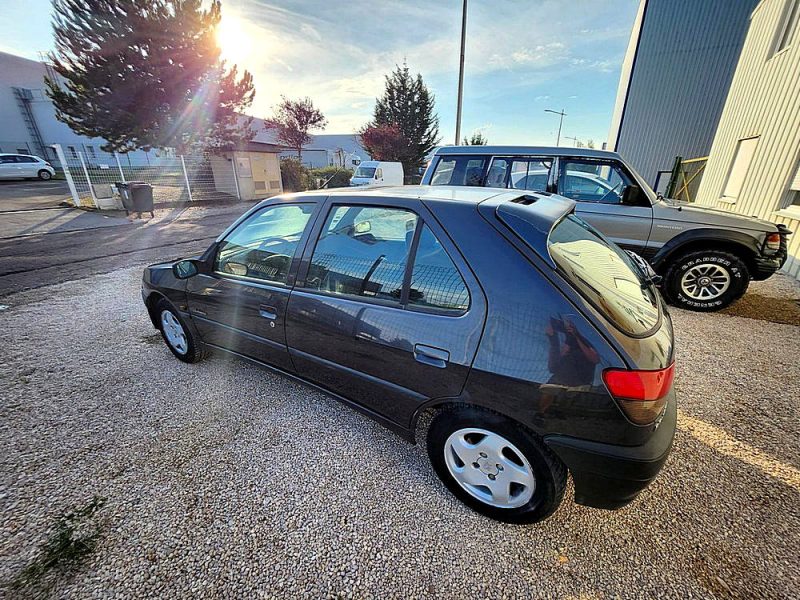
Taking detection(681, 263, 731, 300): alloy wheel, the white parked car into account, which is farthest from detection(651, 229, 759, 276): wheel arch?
the white parked car

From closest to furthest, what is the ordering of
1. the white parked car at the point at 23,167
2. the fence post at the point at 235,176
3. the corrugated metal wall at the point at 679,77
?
the corrugated metal wall at the point at 679,77
the fence post at the point at 235,176
the white parked car at the point at 23,167

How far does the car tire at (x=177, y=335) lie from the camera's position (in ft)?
9.95

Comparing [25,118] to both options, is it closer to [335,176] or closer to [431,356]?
[335,176]

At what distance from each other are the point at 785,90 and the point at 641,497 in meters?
8.96

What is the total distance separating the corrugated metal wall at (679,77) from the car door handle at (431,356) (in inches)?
731

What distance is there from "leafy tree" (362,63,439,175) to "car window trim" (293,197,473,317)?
2864cm

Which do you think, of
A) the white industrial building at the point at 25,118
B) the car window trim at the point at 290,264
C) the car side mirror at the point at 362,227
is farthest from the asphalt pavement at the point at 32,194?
the car side mirror at the point at 362,227

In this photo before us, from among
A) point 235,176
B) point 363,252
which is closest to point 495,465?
point 363,252

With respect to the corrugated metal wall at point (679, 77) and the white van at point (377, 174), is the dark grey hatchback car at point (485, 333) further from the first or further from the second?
the corrugated metal wall at point (679, 77)

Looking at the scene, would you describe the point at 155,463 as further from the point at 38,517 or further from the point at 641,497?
the point at 641,497

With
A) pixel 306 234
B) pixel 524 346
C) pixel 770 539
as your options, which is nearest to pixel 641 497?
pixel 770 539

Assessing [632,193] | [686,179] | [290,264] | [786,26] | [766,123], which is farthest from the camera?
[686,179]

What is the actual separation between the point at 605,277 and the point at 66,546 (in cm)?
300

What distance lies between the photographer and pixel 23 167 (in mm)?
19234
